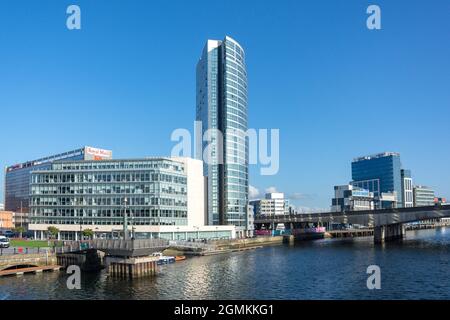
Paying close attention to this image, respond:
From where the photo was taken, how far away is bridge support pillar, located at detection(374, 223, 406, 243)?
164125 millimetres

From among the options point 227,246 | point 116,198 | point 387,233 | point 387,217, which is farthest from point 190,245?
point 387,233

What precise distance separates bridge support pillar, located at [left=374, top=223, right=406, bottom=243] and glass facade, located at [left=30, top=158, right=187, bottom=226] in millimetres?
70127

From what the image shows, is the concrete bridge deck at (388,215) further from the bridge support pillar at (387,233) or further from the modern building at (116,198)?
the modern building at (116,198)

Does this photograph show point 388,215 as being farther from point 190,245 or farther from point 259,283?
point 259,283

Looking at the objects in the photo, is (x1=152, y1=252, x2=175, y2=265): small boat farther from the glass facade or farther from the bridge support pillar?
the bridge support pillar

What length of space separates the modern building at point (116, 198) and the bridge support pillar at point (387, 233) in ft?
209

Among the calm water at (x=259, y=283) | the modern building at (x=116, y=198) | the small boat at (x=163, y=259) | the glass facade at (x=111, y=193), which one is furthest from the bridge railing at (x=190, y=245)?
the calm water at (x=259, y=283)

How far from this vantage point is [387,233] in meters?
173

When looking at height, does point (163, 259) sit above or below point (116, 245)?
below

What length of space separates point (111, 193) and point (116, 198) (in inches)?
95.9

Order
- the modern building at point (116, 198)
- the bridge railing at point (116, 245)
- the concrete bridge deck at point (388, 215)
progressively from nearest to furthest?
the bridge railing at point (116, 245) < the modern building at point (116, 198) < the concrete bridge deck at point (388, 215)

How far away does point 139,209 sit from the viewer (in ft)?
458

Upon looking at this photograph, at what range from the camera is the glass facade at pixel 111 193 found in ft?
457

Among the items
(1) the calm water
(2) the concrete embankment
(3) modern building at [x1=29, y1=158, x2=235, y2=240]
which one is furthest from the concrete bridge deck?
(3) modern building at [x1=29, y1=158, x2=235, y2=240]
